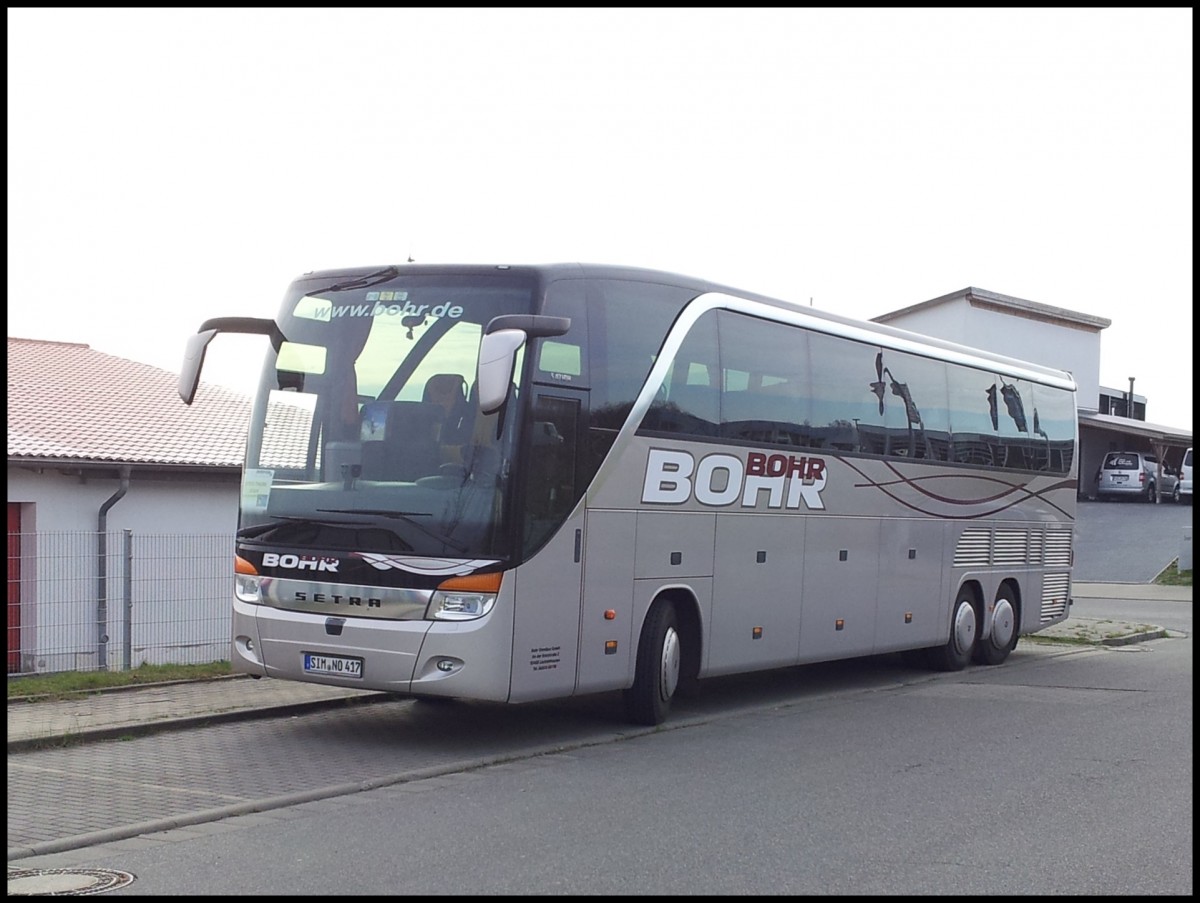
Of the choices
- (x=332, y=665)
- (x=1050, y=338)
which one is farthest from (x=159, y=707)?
(x=1050, y=338)

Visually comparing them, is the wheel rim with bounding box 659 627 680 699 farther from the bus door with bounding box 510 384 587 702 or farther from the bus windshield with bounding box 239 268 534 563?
the bus windshield with bounding box 239 268 534 563

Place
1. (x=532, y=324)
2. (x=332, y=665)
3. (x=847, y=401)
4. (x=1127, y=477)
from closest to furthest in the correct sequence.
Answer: (x=532, y=324) → (x=332, y=665) → (x=847, y=401) → (x=1127, y=477)

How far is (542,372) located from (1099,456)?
50.3 metres

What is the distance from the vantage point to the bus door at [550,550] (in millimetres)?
10391

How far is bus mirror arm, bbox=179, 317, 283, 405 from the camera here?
35.7ft

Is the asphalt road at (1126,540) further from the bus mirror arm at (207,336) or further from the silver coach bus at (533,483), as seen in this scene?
the bus mirror arm at (207,336)

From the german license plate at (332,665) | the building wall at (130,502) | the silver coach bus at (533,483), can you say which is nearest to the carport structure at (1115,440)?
the building wall at (130,502)

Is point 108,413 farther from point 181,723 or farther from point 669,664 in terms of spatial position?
point 669,664

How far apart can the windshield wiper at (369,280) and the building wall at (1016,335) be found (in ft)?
133

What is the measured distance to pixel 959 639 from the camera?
17.4m

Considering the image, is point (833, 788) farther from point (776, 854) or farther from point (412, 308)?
point (412, 308)

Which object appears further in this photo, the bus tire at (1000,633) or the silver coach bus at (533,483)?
the bus tire at (1000,633)

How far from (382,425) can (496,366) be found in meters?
1.71

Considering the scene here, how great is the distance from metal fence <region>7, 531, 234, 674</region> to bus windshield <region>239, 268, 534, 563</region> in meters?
4.26
